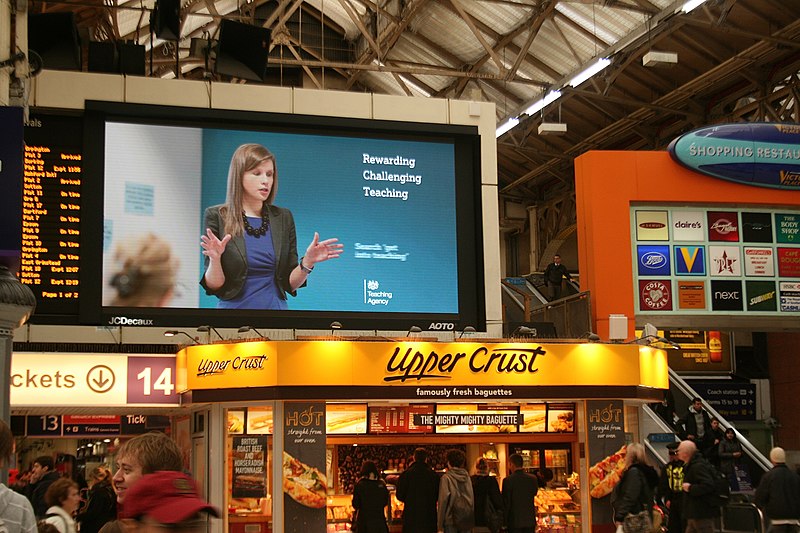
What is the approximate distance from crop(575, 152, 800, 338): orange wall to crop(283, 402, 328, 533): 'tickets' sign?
6.12 m

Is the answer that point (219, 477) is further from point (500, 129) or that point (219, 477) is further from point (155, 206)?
point (500, 129)

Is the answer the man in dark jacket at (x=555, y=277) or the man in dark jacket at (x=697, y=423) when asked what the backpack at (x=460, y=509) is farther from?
the man in dark jacket at (x=555, y=277)

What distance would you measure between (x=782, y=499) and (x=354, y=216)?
7826 mm

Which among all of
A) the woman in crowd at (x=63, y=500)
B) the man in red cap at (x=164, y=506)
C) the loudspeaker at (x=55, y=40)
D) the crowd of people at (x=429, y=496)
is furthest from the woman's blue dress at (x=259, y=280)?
the man in red cap at (x=164, y=506)

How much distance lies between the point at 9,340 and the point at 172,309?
8021 mm

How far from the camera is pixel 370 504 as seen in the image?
13375mm

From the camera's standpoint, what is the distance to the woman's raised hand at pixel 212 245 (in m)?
15.8

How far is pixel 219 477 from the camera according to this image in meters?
14.5

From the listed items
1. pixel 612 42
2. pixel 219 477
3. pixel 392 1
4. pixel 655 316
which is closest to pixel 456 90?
pixel 392 1

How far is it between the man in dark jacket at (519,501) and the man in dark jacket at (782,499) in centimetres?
320

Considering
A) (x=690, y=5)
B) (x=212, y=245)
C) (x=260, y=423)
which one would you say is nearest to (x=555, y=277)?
(x=690, y=5)

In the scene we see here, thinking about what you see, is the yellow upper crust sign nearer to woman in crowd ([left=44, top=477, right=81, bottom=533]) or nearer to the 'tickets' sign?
the 'tickets' sign

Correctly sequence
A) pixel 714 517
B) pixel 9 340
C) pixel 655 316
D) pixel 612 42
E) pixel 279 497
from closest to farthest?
pixel 9 340 < pixel 714 517 < pixel 279 497 < pixel 655 316 < pixel 612 42

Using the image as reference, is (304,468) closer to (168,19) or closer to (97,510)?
(97,510)
